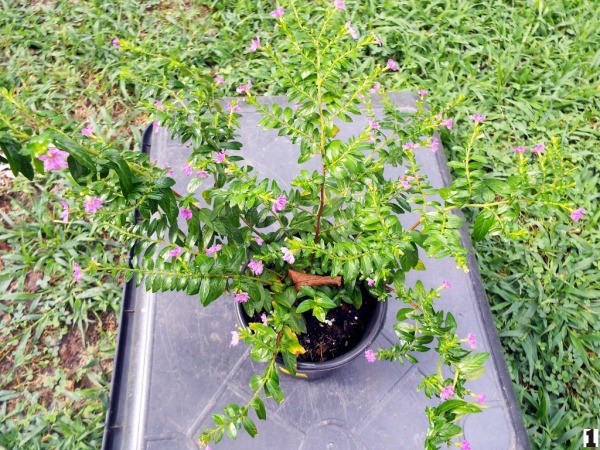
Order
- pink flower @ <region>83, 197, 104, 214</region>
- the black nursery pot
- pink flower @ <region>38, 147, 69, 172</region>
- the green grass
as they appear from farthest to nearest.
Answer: the green grass
the black nursery pot
pink flower @ <region>83, 197, 104, 214</region>
pink flower @ <region>38, 147, 69, 172</region>

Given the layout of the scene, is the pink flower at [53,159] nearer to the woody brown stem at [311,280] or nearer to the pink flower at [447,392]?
the woody brown stem at [311,280]

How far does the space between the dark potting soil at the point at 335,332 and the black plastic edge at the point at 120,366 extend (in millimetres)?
655

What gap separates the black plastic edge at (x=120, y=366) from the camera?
5.99 feet

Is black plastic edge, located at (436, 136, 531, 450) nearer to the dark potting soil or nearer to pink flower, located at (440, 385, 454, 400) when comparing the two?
the dark potting soil

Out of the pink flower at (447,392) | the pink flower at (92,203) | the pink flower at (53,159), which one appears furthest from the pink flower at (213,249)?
the pink flower at (447,392)

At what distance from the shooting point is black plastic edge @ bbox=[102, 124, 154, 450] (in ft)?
5.99

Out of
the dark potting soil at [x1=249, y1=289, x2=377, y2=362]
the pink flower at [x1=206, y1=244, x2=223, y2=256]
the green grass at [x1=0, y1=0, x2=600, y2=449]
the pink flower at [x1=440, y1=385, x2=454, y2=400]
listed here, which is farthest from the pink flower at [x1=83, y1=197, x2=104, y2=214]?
the green grass at [x1=0, y1=0, x2=600, y2=449]

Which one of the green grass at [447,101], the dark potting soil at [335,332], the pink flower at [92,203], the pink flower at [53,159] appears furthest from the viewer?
the green grass at [447,101]

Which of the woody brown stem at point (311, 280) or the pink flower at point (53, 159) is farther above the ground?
the pink flower at point (53, 159)

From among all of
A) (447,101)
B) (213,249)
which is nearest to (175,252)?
(213,249)

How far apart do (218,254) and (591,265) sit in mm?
1839

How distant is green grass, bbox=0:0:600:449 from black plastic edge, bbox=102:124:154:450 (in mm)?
160

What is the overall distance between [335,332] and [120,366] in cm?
Result: 87

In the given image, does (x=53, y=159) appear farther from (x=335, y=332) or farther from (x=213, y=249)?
(x=335, y=332)
